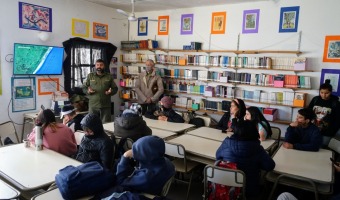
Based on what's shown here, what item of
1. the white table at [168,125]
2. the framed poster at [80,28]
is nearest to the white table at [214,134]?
the white table at [168,125]

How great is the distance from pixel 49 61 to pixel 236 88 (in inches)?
153

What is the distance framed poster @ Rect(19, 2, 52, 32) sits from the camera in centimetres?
499

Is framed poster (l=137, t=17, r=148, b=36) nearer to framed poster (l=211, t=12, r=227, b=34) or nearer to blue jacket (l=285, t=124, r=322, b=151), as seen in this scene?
framed poster (l=211, t=12, r=227, b=34)

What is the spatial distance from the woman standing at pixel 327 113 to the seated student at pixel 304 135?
37.5 inches

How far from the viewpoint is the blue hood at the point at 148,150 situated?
6.47 ft

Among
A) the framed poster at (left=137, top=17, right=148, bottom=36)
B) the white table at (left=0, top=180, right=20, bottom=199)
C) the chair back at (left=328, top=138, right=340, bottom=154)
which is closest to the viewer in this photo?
the white table at (left=0, top=180, right=20, bottom=199)

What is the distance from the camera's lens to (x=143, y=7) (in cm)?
642

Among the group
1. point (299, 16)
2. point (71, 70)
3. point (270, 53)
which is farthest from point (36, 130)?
point (299, 16)

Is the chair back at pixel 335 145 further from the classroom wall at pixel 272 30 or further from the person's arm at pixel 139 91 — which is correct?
the person's arm at pixel 139 91

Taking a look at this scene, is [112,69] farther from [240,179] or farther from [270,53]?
[240,179]

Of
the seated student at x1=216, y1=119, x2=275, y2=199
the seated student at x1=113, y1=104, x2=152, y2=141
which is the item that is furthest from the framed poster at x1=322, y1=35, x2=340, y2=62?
the seated student at x1=113, y1=104, x2=152, y2=141

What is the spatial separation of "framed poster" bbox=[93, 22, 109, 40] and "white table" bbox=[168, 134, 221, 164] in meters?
3.95

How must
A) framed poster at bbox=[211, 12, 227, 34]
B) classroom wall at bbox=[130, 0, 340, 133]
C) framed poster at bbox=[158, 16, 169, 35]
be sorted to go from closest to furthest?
classroom wall at bbox=[130, 0, 340, 133] → framed poster at bbox=[211, 12, 227, 34] → framed poster at bbox=[158, 16, 169, 35]

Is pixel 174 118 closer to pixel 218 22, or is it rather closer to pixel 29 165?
pixel 218 22
